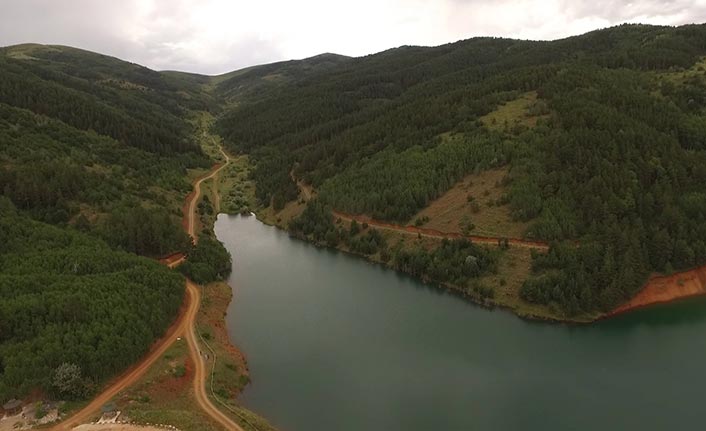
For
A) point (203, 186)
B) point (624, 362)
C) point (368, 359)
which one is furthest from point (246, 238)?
point (624, 362)

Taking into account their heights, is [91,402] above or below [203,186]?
below

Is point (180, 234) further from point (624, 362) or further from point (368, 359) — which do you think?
point (624, 362)

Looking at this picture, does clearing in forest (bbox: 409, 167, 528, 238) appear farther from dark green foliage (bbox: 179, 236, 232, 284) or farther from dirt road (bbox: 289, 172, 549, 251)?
dark green foliage (bbox: 179, 236, 232, 284)

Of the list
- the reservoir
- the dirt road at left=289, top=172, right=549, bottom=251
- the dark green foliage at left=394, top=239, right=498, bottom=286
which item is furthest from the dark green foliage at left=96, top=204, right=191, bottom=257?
the dark green foliage at left=394, top=239, right=498, bottom=286

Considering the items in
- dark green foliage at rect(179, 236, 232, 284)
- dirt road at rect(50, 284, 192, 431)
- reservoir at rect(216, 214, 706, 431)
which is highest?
dark green foliage at rect(179, 236, 232, 284)

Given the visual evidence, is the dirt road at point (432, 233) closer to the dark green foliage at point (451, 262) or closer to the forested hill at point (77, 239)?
the dark green foliage at point (451, 262)

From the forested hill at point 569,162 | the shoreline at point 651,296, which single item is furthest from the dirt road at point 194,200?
the shoreline at point 651,296
